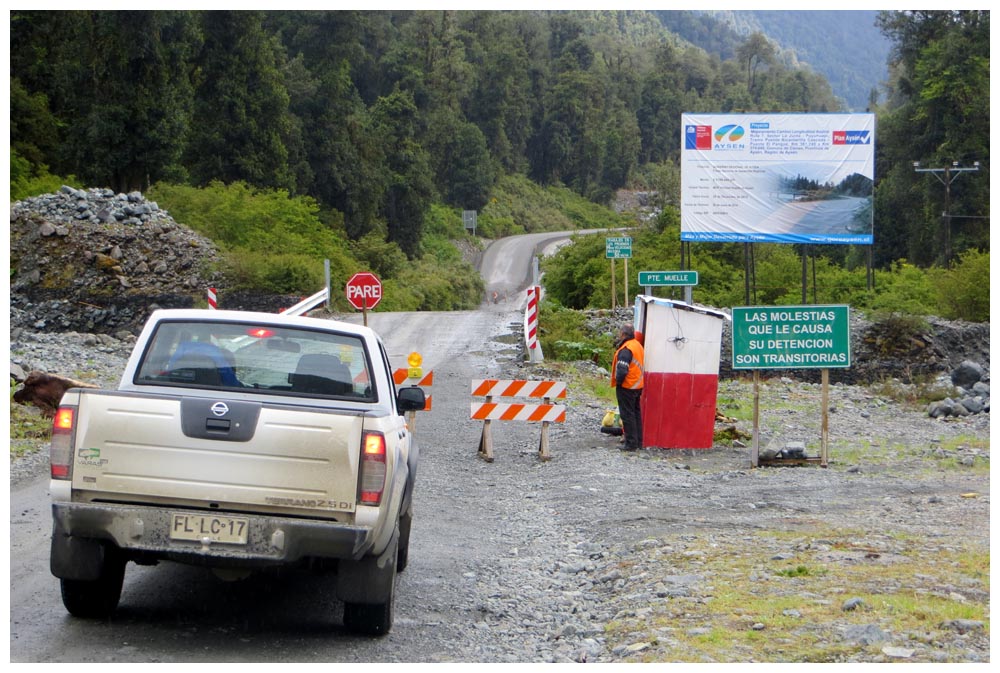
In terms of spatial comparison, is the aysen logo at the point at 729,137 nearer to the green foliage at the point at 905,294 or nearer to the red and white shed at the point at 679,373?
the green foliage at the point at 905,294

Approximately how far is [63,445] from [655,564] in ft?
A: 14.7

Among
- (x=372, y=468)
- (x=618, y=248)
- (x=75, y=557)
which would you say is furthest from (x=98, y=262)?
(x=372, y=468)

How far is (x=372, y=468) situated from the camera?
6.01m

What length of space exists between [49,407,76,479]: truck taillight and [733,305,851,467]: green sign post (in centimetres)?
917

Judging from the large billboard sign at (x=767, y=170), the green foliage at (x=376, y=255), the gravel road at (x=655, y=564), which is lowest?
the gravel road at (x=655, y=564)

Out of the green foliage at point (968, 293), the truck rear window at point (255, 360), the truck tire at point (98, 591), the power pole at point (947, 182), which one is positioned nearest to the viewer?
the truck tire at point (98, 591)

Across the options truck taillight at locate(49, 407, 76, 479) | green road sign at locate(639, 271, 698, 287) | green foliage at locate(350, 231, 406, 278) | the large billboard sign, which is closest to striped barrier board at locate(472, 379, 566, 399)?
green road sign at locate(639, 271, 698, 287)

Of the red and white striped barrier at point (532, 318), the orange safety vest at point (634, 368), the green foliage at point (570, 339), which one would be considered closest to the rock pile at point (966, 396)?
the orange safety vest at point (634, 368)

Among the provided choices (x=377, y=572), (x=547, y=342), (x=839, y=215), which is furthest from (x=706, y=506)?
(x=839, y=215)

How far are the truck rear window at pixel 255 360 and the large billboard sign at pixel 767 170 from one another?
24.3 meters

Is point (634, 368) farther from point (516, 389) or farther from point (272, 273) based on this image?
point (272, 273)

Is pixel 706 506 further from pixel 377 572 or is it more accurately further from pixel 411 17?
pixel 411 17

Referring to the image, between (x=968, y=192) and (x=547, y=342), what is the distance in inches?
1433

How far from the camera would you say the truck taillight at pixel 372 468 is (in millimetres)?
6000
